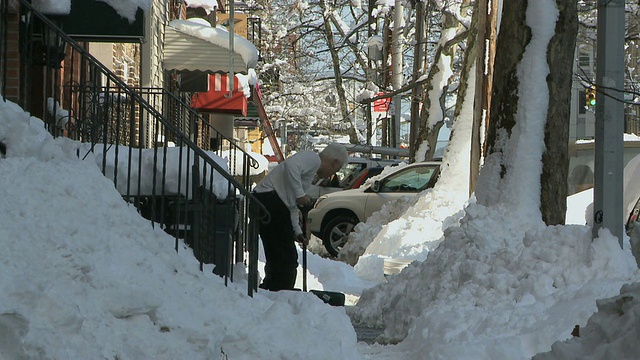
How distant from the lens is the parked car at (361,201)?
20484mm

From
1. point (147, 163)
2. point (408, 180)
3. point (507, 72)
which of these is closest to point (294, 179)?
point (147, 163)

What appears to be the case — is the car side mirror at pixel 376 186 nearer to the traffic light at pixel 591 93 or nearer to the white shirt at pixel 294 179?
the traffic light at pixel 591 93

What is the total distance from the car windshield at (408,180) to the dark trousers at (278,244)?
36.2 feet

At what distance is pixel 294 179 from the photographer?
9.48 metres

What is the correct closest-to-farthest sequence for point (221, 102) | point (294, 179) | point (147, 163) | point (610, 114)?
point (610, 114)
point (294, 179)
point (147, 163)
point (221, 102)

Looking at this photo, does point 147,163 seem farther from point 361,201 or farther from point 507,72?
point 361,201

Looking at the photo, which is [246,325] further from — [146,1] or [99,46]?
[99,46]

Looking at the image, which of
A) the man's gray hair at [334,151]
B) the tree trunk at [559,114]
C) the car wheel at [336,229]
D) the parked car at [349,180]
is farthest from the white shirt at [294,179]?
the parked car at [349,180]

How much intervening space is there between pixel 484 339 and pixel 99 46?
9402mm

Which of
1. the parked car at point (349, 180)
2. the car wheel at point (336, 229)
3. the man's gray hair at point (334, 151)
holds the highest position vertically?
the man's gray hair at point (334, 151)

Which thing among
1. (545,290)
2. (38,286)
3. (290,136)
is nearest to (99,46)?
(545,290)

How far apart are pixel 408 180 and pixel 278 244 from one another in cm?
1125

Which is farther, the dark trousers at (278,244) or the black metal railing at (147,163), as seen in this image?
the dark trousers at (278,244)

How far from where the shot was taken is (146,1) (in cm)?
1298
